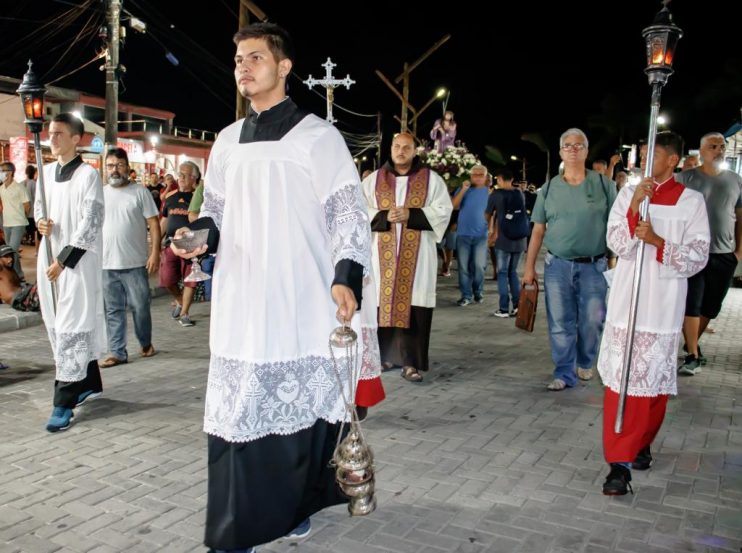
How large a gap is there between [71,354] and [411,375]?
2.93 m

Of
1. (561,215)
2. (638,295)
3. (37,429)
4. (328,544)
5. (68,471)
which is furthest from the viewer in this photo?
(561,215)

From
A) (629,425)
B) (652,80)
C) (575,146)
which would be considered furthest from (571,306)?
(652,80)

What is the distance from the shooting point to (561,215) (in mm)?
6027

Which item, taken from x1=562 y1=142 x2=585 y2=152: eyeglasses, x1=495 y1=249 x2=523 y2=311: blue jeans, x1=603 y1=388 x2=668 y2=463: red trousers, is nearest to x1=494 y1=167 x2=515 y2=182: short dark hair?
x1=495 y1=249 x2=523 y2=311: blue jeans

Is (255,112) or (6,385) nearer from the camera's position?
(255,112)

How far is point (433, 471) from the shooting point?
4250 mm

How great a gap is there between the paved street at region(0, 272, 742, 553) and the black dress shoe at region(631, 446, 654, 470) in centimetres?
7

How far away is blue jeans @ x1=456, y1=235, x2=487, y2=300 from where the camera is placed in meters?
11.1

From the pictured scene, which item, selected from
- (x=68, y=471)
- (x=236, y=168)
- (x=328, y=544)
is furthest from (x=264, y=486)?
(x=68, y=471)

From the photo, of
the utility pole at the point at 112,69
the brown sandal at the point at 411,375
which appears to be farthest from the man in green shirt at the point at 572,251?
the utility pole at the point at 112,69

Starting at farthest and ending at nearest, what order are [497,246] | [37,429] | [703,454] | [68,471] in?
[497,246], [37,429], [703,454], [68,471]

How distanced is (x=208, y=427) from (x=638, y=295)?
2450mm

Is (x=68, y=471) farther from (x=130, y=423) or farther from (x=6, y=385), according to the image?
(x=6, y=385)

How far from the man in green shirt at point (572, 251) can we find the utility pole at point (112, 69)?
35.0 ft
